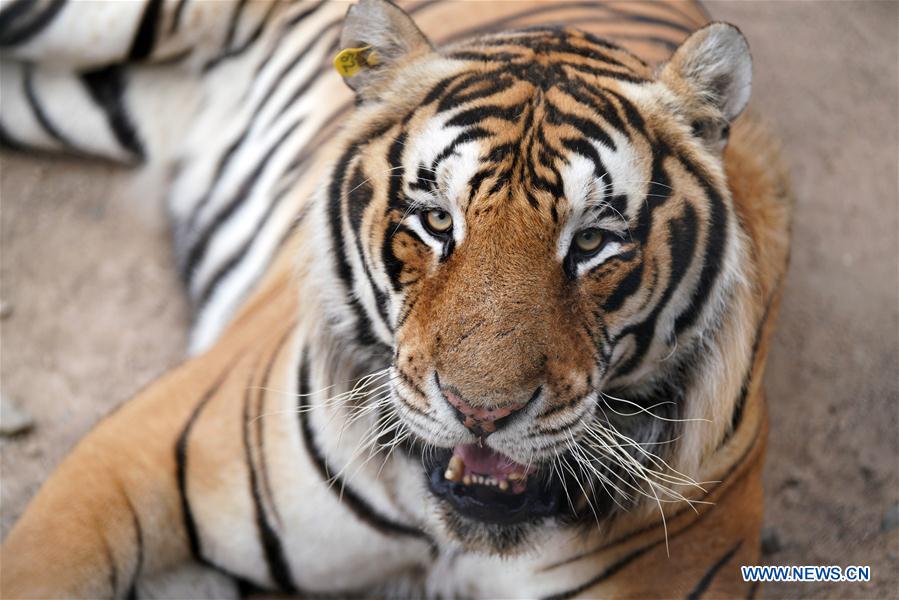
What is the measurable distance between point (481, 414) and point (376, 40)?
683 millimetres

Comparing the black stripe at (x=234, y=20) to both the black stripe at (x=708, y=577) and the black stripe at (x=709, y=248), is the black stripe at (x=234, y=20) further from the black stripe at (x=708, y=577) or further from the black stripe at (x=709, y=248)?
the black stripe at (x=708, y=577)

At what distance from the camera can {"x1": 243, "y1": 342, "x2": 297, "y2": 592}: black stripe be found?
6.28 ft

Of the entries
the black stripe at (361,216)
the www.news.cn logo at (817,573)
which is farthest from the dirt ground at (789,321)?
the black stripe at (361,216)

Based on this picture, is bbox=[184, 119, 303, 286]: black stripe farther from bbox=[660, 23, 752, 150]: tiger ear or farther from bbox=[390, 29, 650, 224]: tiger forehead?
bbox=[660, 23, 752, 150]: tiger ear

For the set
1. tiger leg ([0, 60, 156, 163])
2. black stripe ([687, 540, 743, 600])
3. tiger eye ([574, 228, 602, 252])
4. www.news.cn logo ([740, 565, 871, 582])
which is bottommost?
www.news.cn logo ([740, 565, 871, 582])

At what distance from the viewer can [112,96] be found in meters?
2.93

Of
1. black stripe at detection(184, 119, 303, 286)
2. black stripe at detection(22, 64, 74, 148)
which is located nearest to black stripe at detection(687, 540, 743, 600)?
black stripe at detection(184, 119, 303, 286)

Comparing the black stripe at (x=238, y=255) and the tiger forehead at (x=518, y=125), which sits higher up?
the tiger forehead at (x=518, y=125)

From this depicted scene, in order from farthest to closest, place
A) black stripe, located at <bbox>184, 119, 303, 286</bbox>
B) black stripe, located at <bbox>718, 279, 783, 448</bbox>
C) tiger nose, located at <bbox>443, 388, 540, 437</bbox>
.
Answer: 1. black stripe, located at <bbox>184, 119, 303, 286</bbox>
2. black stripe, located at <bbox>718, 279, 783, 448</bbox>
3. tiger nose, located at <bbox>443, 388, 540, 437</bbox>

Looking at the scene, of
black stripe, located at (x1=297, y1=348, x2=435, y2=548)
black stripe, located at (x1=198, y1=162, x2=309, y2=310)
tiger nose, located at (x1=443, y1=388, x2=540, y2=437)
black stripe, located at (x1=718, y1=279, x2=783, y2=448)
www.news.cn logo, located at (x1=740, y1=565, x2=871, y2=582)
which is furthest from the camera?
black stripe, located at (x1=198, y1=162, x2=309, y2=310)

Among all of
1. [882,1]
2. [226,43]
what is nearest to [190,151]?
[226,43]

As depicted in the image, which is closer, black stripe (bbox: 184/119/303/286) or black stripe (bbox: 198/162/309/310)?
black stripe (bbox: 198/162/309/310)

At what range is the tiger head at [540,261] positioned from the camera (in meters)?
1.42

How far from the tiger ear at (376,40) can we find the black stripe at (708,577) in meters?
1.04
